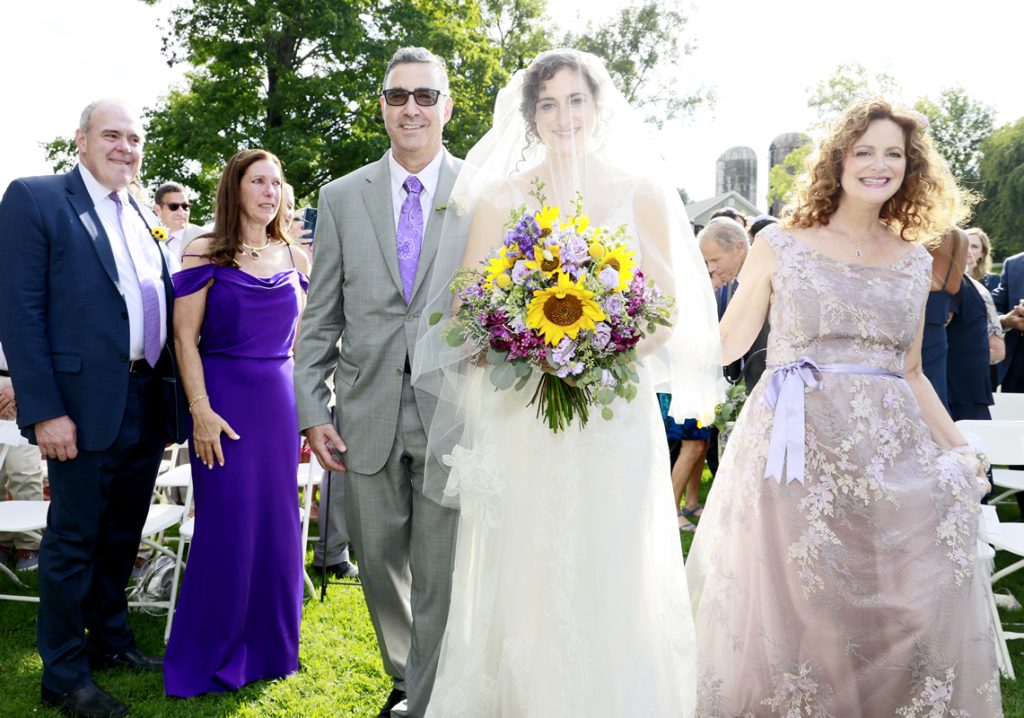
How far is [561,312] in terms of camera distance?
2.91m

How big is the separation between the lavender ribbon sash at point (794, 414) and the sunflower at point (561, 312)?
114cm

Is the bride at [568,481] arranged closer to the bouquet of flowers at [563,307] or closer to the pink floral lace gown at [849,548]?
the bouquet of flowers at [563,307]

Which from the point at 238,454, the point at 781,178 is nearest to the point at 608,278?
the point at 238,454

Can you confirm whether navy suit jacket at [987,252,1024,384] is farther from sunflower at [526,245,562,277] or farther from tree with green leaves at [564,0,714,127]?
tree with green leaves at [564,0,714,127]

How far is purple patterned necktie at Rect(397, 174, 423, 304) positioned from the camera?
3.63m

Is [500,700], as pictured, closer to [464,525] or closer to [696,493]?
[464,525]

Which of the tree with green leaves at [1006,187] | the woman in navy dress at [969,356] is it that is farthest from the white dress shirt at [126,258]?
the tree with green leaves at [1006,187]

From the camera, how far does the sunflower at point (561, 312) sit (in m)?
2.88

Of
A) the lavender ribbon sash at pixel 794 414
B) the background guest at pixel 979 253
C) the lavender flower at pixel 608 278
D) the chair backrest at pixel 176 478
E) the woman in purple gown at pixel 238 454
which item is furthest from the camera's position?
the background guest at pixel 979 253

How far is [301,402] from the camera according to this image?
369 cm

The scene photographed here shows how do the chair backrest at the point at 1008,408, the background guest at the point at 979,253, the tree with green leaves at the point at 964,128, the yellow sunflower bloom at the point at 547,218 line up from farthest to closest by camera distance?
the tree with green leaves at the point at 964,128 → the background guest at the point at 979,253 → the chair backrest at the point at 1008,408 → the yellow sunflower bloom at the point at 547,218

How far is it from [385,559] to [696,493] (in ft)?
16.4

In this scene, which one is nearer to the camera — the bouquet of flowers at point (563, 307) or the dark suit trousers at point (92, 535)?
the bouquet of flowers at point (563, 307)

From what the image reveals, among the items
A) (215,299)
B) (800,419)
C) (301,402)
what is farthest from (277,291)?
(800,419)
